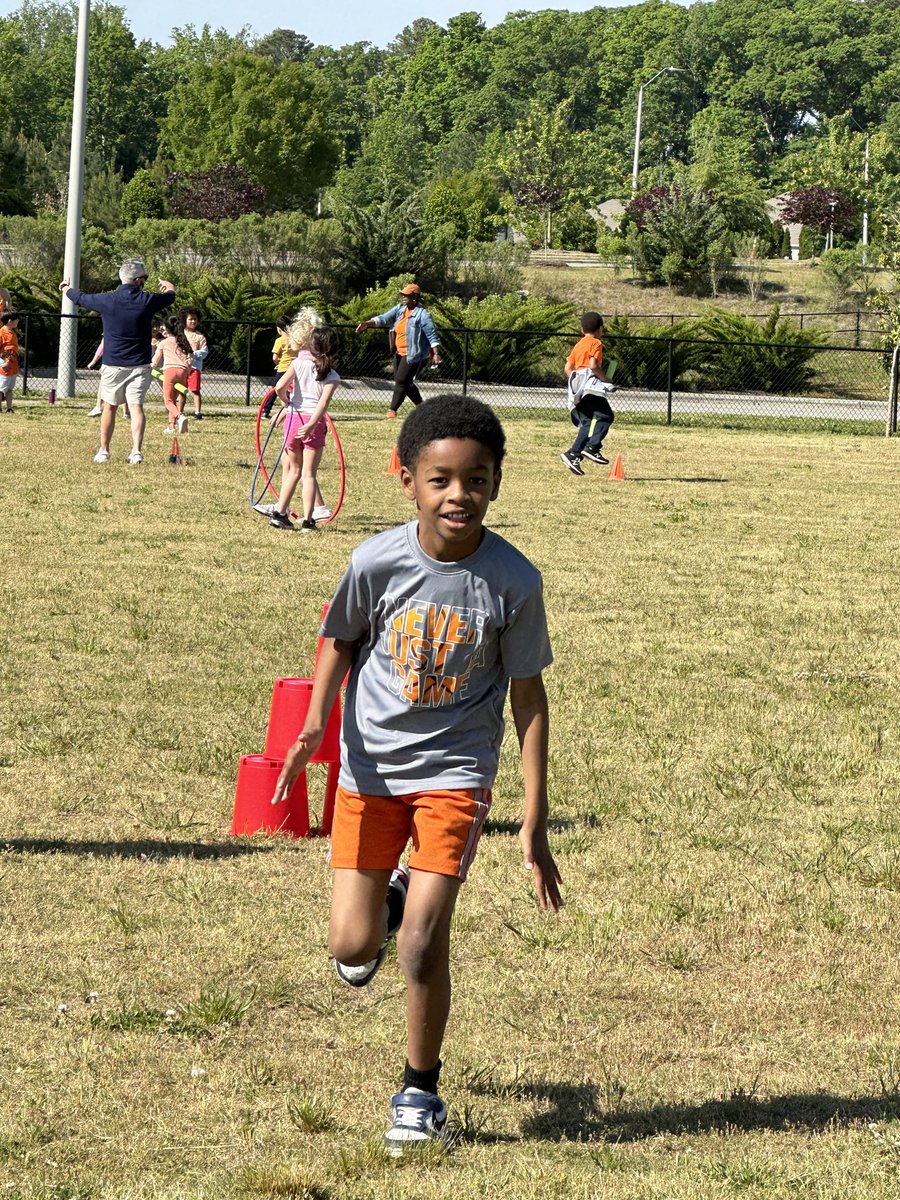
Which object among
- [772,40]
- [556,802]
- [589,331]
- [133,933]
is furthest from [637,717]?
[772,40]

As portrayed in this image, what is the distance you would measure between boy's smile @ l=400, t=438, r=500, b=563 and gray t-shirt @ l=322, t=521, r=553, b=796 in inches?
1.6

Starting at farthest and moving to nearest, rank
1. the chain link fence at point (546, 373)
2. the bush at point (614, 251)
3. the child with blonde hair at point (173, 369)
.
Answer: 1. the bush at point (614, 251)
2. the chain link fence at point (546, 373)
3. the child with blonde hair at point (173, 369)

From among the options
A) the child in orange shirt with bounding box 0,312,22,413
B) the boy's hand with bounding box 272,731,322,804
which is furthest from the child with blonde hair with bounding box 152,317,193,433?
the boy's hand with bounding box 272,731,322,804

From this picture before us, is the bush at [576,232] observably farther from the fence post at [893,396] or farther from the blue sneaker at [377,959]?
the blue sneaker at [377,959]

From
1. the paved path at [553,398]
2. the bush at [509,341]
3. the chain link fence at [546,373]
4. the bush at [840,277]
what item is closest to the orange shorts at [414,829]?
the paved path at [553,398]

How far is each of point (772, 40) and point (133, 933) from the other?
159050mm

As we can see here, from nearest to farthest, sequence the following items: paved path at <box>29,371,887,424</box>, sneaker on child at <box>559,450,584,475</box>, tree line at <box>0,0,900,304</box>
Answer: sneaker on child at <box>559,450,584,475</box> < paved path at <box>29,371,887,424</box> < tree line at <box>0,0,900,304</box>

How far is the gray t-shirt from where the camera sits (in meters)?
3.85

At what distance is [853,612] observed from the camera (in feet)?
37.7

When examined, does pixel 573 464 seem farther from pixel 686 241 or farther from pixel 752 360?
pixel 686 241

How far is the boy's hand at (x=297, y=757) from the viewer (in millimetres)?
4070

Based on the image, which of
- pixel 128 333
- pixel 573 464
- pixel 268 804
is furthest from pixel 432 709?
pixel 573 464

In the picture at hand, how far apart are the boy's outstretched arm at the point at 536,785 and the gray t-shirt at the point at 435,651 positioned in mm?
63

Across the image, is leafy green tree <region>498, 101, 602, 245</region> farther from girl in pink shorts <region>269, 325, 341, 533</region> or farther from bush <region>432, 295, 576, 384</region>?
girl in pink shorts <region>269, 325, 341, 533</region>
